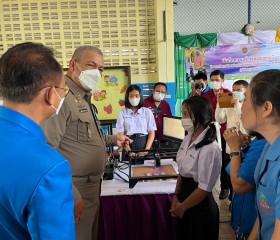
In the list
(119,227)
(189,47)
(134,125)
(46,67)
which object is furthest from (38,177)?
(189,47)

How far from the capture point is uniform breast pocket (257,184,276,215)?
0.90 meters

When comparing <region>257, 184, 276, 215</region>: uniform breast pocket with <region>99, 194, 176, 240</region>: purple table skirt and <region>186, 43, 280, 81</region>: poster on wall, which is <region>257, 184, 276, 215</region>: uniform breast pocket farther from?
<region>186, 43, 280, 81</region>: poster on wall

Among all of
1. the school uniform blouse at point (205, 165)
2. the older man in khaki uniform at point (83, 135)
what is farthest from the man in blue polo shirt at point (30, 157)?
the school uniform blouse at point (205, 165)

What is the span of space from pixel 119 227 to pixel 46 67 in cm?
157

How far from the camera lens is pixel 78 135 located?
1.50 meters

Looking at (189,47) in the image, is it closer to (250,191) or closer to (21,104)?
(250,191)

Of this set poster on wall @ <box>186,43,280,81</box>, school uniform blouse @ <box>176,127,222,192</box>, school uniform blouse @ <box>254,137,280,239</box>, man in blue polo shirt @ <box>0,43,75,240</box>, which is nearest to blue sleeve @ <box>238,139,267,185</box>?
school uniform blouse @ <box>254,137,280,239</box>

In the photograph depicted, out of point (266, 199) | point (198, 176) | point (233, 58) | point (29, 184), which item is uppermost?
point (233, 58)

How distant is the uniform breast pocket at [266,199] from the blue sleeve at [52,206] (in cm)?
71

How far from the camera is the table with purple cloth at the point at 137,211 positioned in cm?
186

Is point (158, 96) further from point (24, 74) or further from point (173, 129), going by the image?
point (24, 74)

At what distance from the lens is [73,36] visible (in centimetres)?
422

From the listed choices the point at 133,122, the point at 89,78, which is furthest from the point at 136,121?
the point at 89,78

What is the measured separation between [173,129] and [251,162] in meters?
1.24
